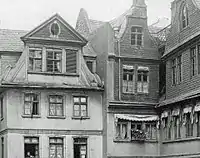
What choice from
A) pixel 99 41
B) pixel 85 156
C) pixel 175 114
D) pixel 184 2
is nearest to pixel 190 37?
pixel 184 2

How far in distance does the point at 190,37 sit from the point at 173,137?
281 inches

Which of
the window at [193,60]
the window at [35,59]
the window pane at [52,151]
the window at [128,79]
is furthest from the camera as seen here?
the window at [128,79]

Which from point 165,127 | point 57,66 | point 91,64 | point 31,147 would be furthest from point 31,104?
point 165,127

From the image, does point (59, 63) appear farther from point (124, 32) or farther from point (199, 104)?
point (199, 104)

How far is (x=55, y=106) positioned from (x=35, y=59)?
3630 millimetres

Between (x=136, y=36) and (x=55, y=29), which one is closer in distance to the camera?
(x=55, y=29)

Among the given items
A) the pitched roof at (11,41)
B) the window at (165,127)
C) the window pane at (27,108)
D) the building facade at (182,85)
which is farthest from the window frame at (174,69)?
the pitched roof at (11,41)

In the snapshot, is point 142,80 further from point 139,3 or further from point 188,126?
point 188,126

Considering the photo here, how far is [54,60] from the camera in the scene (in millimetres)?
34500

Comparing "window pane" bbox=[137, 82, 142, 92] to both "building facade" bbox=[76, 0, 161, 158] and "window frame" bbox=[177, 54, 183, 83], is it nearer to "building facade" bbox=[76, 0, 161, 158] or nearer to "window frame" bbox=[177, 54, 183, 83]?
"building facade" bbox=[76, 0, 161, 158]

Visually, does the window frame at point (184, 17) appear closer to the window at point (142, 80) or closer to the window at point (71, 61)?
the window at point (142, 80)

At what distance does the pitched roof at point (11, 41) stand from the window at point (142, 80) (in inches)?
351

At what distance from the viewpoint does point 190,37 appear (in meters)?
30.6

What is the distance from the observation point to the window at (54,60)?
3444 centimetres
